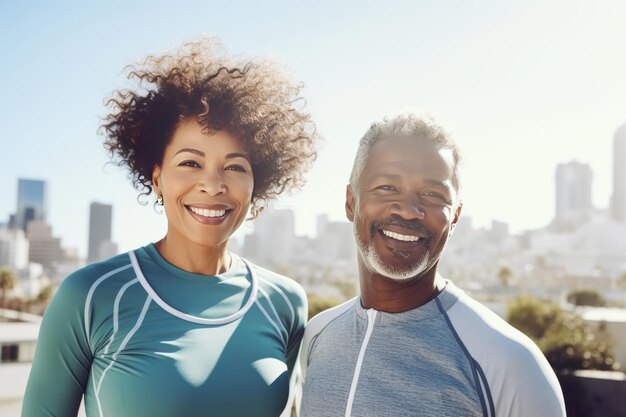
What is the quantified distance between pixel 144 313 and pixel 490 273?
165 meters

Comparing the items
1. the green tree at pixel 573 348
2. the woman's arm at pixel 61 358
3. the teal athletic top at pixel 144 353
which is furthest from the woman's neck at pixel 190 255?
the green tree at pixel 573 348

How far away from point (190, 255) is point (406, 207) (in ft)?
3.50

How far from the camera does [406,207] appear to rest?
255 centimetres

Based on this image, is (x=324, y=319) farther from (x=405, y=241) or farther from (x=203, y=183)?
(x=203, y=183)

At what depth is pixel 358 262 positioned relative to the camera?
289 cm

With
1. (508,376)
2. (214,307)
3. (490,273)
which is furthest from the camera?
(490,273)

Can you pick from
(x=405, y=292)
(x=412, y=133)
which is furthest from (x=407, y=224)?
(x=412, y=133)

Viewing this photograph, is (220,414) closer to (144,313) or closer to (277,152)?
(144,313)

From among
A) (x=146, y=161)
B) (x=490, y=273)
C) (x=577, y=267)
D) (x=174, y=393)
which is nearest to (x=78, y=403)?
(x=174, y=393)

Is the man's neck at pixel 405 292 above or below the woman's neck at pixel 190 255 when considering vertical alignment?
below

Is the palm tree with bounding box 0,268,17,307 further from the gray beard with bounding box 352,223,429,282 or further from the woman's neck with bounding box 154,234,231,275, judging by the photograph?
the gray beard with bounding box 352,223,429,282

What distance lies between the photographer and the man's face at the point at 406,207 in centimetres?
256

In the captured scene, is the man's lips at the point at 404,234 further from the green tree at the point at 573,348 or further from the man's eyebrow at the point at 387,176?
the green tree at the point at 573,348

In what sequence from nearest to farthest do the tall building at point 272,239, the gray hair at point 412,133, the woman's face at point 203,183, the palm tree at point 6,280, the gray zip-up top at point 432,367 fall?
the gray zip-up top at point 432,367 < the gray hair at point 412,133 < the woman's face at point 203,183 < the palm tree at point 6,280 < the tall building at point 272,239
